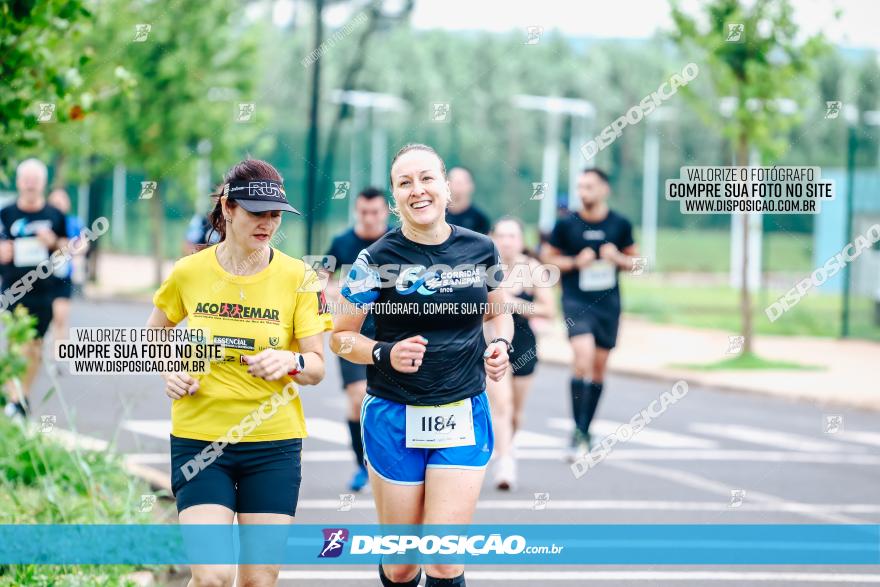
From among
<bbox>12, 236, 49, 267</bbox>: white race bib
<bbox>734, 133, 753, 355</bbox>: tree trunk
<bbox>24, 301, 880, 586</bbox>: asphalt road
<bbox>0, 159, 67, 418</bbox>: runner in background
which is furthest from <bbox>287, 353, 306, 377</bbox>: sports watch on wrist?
<bbox>734, 133, 753, 355</bbox>: tree trunk

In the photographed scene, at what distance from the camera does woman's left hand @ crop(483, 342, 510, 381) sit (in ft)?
18.2

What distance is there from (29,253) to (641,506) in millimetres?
6124

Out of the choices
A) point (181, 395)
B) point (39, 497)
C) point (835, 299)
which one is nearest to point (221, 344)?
point (181, 395)

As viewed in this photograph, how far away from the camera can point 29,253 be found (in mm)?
12508

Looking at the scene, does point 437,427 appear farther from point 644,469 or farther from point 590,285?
point 644,469

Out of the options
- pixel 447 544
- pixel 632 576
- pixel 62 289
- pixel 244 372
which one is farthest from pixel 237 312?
pixel 62 289

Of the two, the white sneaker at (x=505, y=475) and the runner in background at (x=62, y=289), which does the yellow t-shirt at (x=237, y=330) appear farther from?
the runner in background at (x=62, y=289)

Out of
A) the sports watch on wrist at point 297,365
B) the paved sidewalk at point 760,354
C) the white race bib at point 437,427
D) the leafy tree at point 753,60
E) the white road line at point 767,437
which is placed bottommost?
the white road line at point 767,437

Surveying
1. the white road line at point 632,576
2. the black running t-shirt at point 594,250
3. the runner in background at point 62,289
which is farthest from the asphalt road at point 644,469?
the black running t-shirt at point 594,250

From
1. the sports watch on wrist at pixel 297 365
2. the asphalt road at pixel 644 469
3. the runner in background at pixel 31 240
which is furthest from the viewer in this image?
the runner in background at pixel 31 240

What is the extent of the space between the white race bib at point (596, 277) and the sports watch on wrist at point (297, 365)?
21.0 ft

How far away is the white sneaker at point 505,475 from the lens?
400 inches

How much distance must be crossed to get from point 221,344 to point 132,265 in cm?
4122

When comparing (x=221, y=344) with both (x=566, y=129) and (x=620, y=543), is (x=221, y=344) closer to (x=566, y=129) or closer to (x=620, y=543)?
(x=620, y=543)
